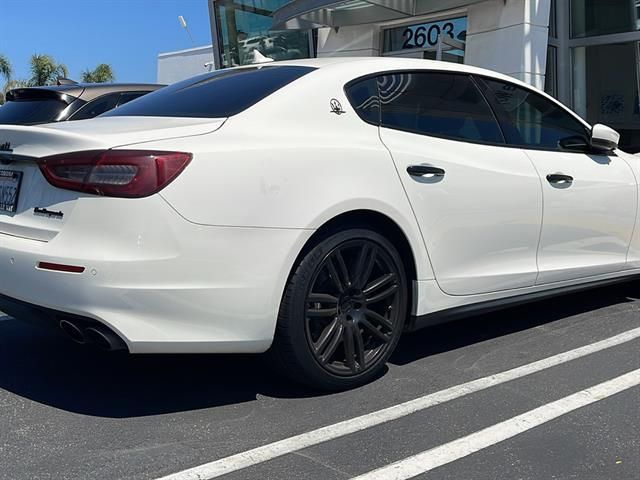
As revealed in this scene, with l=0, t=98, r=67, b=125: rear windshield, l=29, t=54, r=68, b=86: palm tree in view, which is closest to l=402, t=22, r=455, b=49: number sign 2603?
l=0, t=98, r=67, b=125: rear windshield

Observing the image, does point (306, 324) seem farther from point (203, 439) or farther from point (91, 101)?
point (91, 101)

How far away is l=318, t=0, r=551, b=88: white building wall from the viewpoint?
11.2 m

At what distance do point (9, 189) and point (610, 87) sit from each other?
11712 mm

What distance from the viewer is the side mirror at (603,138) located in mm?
4536

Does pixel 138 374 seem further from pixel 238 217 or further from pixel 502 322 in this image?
pixel 502 322

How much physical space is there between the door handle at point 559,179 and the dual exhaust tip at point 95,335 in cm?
262

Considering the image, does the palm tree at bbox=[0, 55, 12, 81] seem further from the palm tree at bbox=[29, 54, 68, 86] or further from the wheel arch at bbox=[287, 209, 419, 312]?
the wheel arch at bbox=[287, 209, 419, 312]

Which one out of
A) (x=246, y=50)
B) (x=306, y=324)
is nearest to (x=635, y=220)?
(x=306, y=324)

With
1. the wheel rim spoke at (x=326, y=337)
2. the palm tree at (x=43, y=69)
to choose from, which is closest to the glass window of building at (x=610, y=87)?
the wheel rim spoke at (x=326, y=337)

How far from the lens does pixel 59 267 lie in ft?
9.20

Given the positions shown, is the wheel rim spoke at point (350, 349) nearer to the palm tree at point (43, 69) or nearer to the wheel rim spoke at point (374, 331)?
the wheel rim spoke at point (374, 331)

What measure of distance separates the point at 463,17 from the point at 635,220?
856 cm

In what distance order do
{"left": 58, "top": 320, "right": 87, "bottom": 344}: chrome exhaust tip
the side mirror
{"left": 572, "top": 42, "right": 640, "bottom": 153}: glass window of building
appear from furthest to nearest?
{"left": 572, "top": 42, "right": 640, "bottom": 153}: glass window of building
the side mirror
{"left": 58, "top": 320, "right": 87, "bottom": 344}: chrome exhaust tip

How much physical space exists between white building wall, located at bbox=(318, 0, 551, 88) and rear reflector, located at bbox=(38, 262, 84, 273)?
9773 mm
